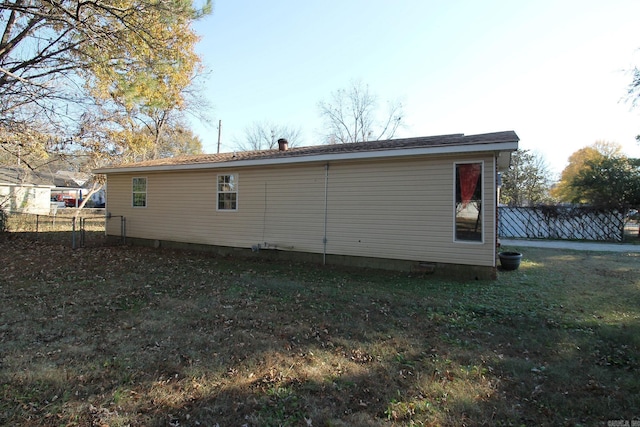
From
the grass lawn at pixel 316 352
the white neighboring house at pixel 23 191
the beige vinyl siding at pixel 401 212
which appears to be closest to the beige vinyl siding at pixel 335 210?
the beige vinyl siding at pixel 401 212

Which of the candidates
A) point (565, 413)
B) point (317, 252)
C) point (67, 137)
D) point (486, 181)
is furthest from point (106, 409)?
point (67, 137)

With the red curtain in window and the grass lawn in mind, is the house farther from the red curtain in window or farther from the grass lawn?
the grass lawn

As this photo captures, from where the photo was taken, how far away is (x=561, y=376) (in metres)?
2.91

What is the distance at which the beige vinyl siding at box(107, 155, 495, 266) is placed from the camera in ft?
22.5

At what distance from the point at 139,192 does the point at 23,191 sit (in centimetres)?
1779

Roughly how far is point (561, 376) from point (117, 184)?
13399 mm

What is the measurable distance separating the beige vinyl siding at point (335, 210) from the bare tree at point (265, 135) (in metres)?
26.1

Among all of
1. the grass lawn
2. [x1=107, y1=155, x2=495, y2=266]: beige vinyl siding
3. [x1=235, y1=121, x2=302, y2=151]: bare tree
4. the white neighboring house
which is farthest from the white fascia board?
A: [x1=235, y1=121, x2=302, y2=151]: bare tree

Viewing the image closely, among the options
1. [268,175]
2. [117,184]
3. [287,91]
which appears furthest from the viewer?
[287,91]

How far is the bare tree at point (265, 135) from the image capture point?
36.2 metres

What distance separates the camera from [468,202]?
22.0 feet

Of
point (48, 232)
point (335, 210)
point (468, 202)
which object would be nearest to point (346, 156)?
point (335, 210)

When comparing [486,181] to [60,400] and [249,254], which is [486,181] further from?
[60,400]

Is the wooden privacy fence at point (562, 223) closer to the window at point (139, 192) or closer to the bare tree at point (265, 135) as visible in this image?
the window at point (139, 192)
